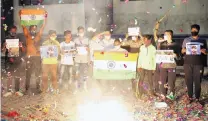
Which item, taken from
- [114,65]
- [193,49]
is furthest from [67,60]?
[193,49]

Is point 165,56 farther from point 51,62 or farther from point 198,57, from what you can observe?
point 51,62

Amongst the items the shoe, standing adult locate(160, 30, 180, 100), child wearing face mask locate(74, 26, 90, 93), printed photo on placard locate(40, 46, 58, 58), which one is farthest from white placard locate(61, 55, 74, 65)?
standing adult locate(160, 30, 180, 100)

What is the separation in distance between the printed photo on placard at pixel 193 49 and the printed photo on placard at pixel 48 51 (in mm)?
4093

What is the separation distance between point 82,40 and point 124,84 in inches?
117

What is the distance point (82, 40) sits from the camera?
444 inches

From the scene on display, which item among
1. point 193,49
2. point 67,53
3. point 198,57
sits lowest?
Answer: point 198,57

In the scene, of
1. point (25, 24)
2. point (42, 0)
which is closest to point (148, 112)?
point (25, 24)

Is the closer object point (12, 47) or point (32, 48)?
point (12, 47)

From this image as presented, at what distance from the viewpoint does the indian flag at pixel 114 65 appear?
420 inches

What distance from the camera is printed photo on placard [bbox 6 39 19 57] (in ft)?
36.4

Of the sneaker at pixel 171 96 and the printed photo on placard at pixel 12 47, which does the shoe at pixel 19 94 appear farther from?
the sneaker at pixel 171 96

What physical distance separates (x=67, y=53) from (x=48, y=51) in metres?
0.61

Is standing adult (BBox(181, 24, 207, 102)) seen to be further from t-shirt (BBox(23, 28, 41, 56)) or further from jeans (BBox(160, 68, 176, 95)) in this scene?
t-shirt (BBox(23, 28, 41, 56))

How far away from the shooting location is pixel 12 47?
11133 mm
